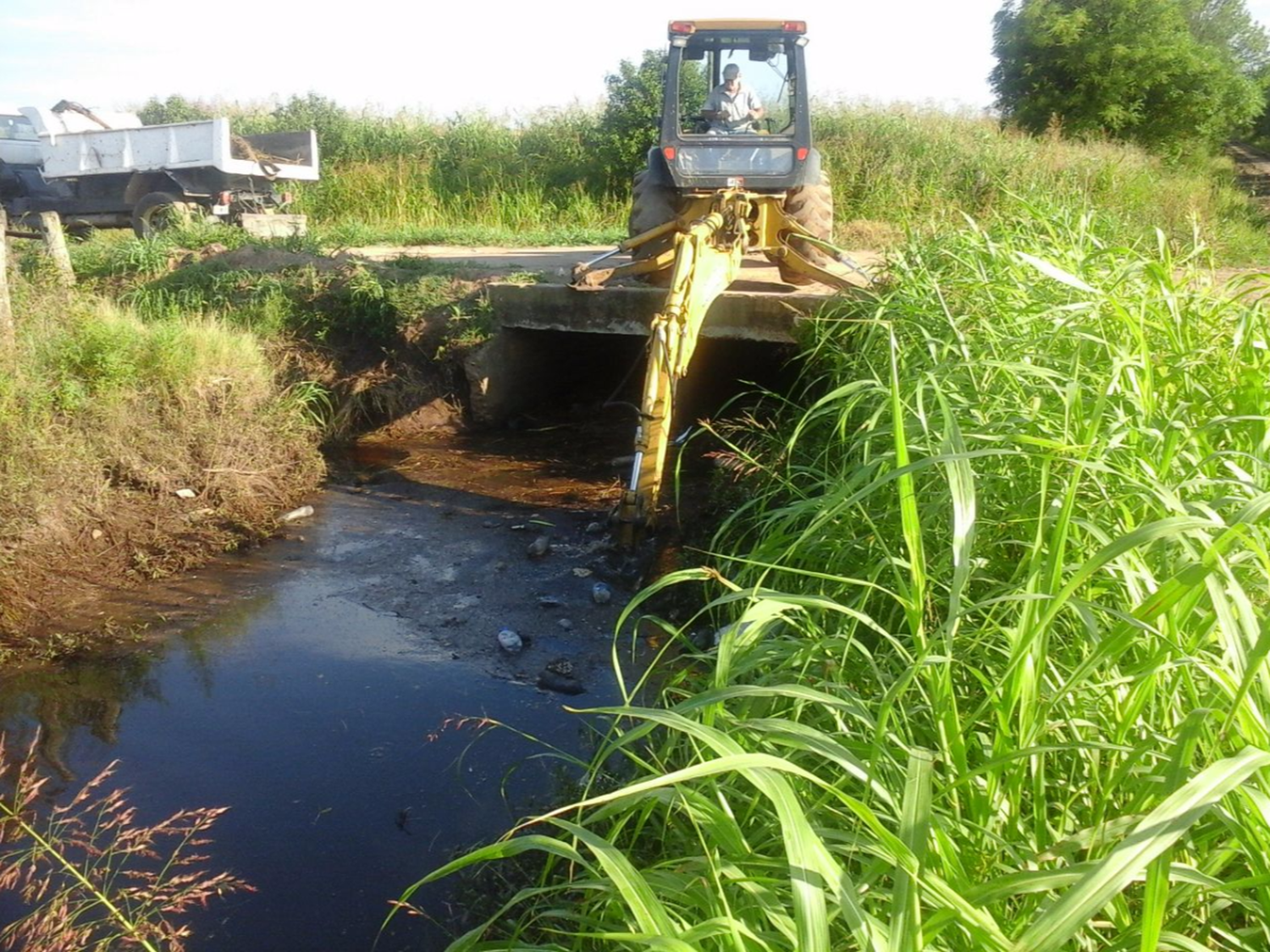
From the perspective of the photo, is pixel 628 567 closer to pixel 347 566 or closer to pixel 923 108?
pixel 347 566

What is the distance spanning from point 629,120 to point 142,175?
705 cm

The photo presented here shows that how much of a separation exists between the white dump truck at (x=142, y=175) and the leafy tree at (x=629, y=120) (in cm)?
447

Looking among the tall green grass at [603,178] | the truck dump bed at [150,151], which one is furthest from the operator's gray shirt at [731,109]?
the truck dump bed at [150,151]

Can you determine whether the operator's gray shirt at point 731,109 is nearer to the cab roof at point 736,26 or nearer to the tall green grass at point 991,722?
the cab roof at point 736,26

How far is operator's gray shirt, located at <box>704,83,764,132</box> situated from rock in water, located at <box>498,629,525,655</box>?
4498 mm

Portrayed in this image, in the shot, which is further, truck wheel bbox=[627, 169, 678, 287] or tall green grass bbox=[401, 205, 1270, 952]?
truck wheel bbox=[627, 169, 678, 287]

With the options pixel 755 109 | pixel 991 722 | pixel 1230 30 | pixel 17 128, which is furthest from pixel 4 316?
pixel 1230 30

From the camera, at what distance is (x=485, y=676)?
459 centimetres

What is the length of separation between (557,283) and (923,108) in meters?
12.7

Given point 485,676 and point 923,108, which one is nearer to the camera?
point 485,676

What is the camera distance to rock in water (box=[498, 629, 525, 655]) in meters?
4.83

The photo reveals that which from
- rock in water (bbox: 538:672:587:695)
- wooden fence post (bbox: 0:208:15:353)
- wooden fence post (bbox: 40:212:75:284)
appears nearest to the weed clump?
rock in water (bbox: 538:672:587:695)

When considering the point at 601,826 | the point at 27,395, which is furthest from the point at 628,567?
the point at 27,395

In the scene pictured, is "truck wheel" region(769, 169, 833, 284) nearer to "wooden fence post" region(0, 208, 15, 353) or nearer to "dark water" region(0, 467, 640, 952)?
"dark water" region(0, 467, 640, 952)
